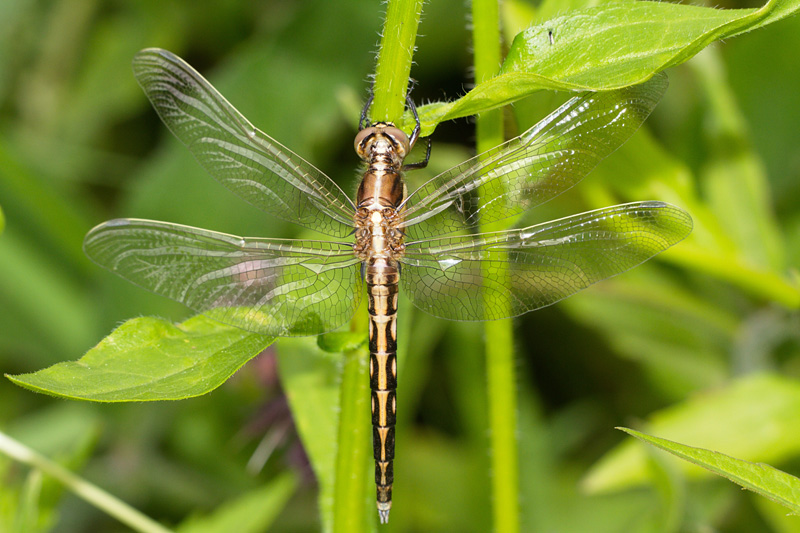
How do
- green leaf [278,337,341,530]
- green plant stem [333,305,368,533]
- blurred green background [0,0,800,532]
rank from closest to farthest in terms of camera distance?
green plant stem [333,305,368,533] → green leaf [278,337,341,530] → blurred green background [0,0,800,532]

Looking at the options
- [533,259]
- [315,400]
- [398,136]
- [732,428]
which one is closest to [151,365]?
[315,400]

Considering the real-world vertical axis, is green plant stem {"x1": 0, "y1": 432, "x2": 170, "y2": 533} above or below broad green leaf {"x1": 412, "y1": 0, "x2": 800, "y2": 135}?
below

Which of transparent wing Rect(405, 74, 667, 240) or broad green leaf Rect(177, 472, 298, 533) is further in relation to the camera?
broad green leaf Rect(177, 472, 298, 533)

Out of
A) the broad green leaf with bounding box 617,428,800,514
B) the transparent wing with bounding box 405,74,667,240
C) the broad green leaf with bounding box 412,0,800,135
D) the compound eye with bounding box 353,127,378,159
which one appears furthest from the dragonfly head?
the broad green leaf with bounding box 617,428,800,514

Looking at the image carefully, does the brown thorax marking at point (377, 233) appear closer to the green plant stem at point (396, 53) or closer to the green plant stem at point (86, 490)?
the green plant stem at point (396, 53)

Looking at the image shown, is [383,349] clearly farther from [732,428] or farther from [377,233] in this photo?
[732,428]

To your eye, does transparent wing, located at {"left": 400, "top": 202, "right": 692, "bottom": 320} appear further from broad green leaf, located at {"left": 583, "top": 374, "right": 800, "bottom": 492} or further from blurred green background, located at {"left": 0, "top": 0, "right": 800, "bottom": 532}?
broad green leaf, located at {"left": 583, "top": 374, "right": 800, "bottom": 492}
